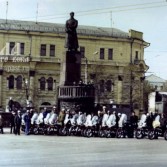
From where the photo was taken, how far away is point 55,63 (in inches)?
3159

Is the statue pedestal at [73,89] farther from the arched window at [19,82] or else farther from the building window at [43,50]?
the building window at [43,50]

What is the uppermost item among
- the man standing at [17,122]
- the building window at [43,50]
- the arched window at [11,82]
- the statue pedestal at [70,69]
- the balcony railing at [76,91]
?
the building window at [43,50]

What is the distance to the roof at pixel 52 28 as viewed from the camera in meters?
78.6

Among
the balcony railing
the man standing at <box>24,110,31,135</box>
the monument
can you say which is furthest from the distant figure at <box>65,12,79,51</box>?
the man standing at <box>24,110,31,135</box>

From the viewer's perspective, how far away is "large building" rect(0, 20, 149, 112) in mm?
77713

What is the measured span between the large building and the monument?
37584mm

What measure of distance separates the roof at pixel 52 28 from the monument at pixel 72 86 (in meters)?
41.7

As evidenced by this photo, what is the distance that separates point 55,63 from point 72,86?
4462 cm

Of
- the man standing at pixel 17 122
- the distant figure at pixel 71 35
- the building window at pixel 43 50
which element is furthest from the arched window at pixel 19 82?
the distant figure at pixel 71 35

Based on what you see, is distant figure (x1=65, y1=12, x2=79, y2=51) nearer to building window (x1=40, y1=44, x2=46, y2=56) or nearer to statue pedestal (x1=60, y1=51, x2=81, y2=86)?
statue pedestal (x1=60, y1=51, x2=81, y2=86)

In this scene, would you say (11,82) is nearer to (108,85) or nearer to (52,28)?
(52,28)

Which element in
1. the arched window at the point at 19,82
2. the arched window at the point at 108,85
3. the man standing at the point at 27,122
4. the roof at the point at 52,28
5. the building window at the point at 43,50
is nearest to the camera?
the man standing at the point at 27,122

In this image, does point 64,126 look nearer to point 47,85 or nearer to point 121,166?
point 121,166

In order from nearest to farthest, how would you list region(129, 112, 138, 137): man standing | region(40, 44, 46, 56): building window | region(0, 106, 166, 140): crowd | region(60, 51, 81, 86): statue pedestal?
1. region(0, 106, 166, 140): crowd
2. region(129, 112, 138, 137): man standing
3. region(60, 51, 81, 86): statue pedestal
4. region(40, 44, 46, 56): building window
